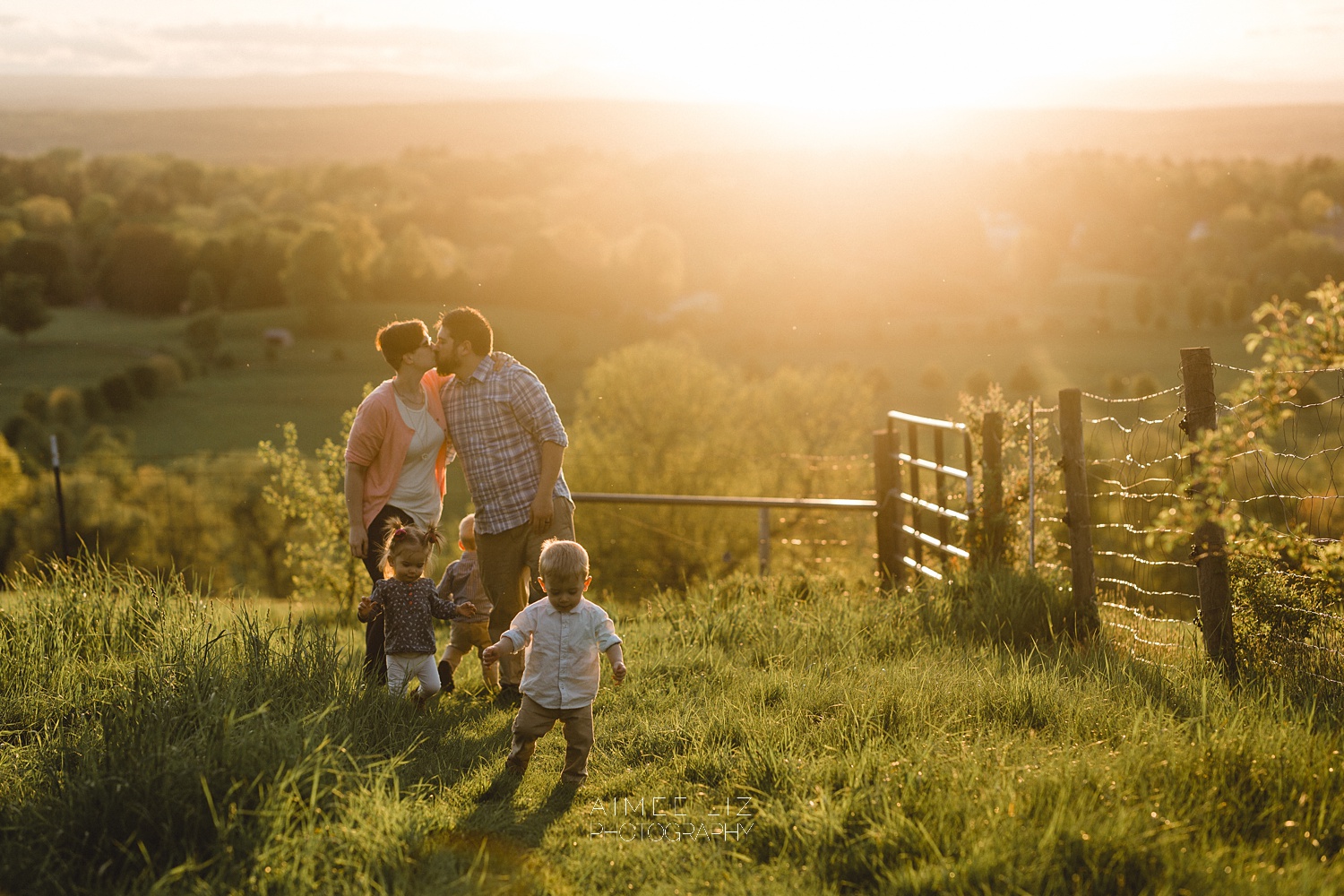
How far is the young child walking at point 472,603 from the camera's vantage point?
18.4 ft

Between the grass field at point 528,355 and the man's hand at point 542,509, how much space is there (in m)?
58.2

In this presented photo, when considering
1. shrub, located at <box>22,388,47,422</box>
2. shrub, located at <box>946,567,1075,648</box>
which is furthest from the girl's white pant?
shrub, located at <box>22,388,47,422</box>

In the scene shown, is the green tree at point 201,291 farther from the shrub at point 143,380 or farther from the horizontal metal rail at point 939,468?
the horizontal metal rail at point 939,468

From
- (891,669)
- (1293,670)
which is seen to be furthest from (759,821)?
(1293,670)

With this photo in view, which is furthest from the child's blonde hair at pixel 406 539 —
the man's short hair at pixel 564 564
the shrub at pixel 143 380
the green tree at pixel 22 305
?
the green tree at pixel 22 305

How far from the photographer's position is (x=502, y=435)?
210 inches

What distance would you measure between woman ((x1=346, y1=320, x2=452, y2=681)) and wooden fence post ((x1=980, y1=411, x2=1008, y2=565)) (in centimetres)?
374

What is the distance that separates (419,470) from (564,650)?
157 cm

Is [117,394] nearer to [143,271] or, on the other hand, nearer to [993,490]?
[143,271]

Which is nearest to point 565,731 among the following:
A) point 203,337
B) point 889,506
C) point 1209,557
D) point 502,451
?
point 502,451

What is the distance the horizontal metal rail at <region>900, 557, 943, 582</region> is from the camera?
7.45 m

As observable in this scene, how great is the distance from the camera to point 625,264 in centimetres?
8844

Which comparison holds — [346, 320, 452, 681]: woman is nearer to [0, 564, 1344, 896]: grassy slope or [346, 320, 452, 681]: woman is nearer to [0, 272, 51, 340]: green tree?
[0, 564, 1344, 896]: grassy slope

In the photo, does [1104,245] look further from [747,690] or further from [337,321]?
[747,690]
